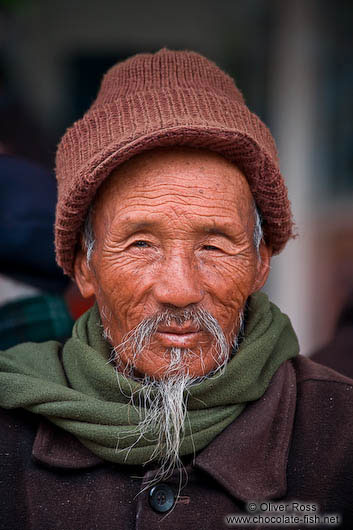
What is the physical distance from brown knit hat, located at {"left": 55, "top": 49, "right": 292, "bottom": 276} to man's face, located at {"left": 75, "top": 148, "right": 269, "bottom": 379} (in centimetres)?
6

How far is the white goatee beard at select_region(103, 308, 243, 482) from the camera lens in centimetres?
205

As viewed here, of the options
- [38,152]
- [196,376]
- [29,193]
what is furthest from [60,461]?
[38,152]

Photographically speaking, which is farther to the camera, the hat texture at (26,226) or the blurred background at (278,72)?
the blurred background at (278,72)

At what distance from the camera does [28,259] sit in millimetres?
3154

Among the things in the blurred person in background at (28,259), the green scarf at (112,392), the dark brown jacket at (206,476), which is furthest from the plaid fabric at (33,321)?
the dark brown jacket at (206,476)

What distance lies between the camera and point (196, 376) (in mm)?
2107

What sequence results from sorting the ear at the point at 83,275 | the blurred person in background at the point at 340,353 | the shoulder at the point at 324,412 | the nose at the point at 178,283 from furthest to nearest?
1. the blurred person in background at the point at 340,353
2. the ear at the point at 83,275
3. the shoulder at the point at 324,412
4. the nose at the point at 178,283

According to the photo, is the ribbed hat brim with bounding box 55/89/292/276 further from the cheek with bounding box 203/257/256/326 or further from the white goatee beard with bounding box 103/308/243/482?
the white goatee beard with bounding box 103/308/243/482

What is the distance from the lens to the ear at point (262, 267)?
2311 mm

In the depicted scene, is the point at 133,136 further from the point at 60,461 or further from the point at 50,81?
the point at 50,81

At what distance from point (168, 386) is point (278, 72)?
227 inches

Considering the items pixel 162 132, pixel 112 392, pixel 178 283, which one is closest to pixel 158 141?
pixel 162 132

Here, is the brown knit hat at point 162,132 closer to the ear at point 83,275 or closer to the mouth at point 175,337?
the ear at point 83,275

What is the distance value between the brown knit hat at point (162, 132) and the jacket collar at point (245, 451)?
54cm
